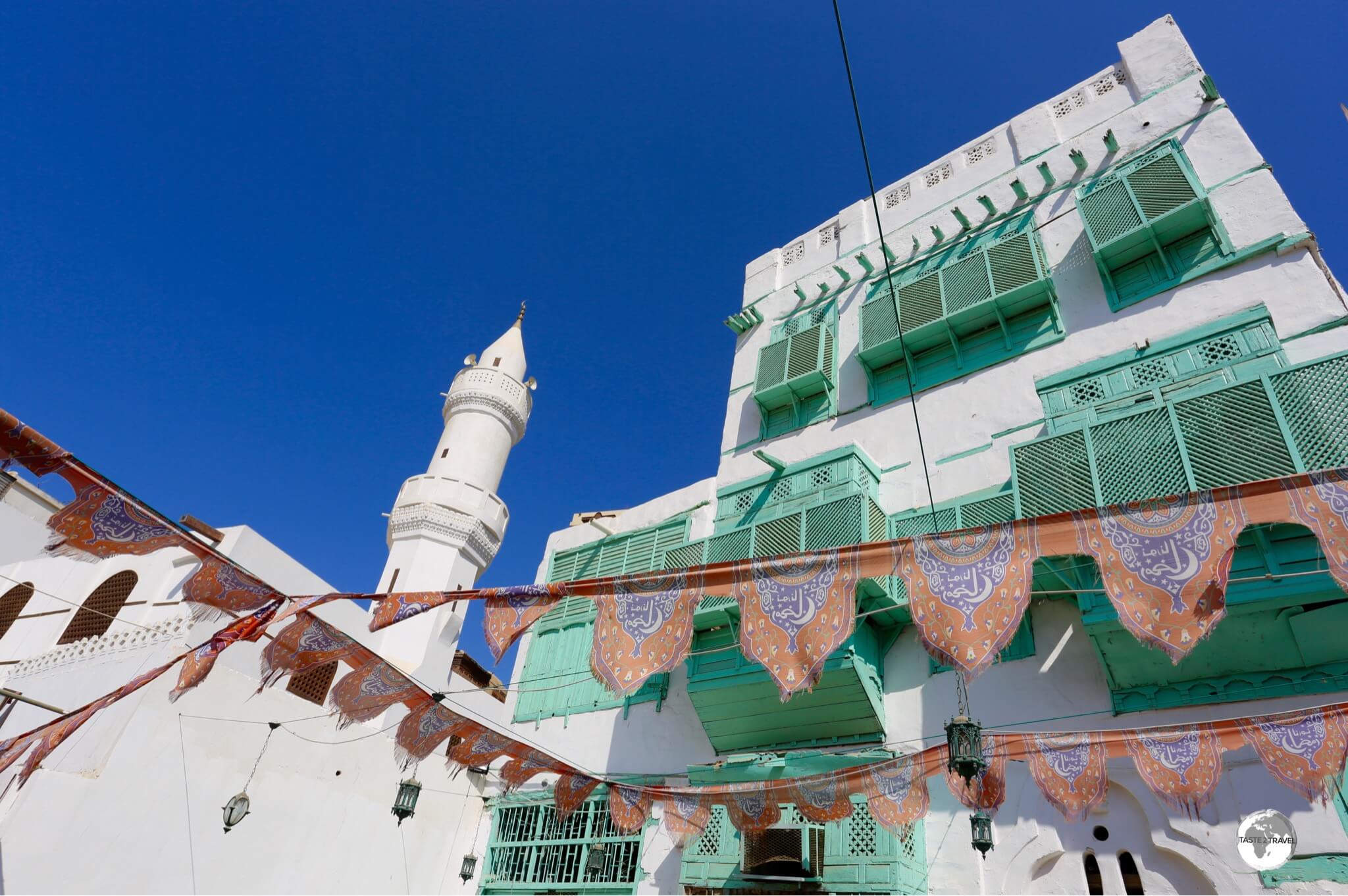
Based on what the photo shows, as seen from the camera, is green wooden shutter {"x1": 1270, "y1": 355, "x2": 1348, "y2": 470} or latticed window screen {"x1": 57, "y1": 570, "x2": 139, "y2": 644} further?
latticed window screen {"x1": 57, "y1": 570, "x2": 139, "y2": 644}

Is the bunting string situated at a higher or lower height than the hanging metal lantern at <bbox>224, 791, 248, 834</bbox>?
higher

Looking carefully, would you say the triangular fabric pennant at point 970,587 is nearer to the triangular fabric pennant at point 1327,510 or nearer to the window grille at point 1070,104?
the triangular fabric pennant at point 1327,510

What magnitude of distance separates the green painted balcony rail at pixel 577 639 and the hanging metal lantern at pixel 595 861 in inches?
93.0

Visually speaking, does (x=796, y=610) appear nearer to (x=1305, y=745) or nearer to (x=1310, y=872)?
(x=1305, y=745)

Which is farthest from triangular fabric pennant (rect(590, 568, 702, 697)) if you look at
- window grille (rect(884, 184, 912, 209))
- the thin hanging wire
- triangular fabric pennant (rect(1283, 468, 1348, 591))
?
window grille (rect(884, 184, 912, 209))

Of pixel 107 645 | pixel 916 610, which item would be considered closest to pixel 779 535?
pixel 916 610

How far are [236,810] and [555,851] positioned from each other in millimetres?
4585

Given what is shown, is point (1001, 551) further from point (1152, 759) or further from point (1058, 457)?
Result: point (1058, 457)

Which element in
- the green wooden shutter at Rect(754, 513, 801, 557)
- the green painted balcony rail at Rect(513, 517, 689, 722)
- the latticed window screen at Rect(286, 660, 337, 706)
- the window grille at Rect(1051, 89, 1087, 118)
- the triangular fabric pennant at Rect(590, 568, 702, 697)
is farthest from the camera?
the window grille at Rect(1051, 89, 1087, 118)

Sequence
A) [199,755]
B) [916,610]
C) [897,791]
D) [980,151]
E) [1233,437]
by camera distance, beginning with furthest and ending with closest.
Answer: [980,151] → [199,755] → [1233,437] → [897,791] → [916,610]

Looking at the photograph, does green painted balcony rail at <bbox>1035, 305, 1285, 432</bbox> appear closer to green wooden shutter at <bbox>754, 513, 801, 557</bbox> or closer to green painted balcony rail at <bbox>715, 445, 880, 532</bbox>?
green painted balcony rail at <bbox>715, 445, 880, 532</bbox>

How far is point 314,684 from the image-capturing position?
12.3 metres

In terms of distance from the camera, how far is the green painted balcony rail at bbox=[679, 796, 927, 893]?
8.13 metres

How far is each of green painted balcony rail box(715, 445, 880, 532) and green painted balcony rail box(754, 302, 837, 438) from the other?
7.23 feet
